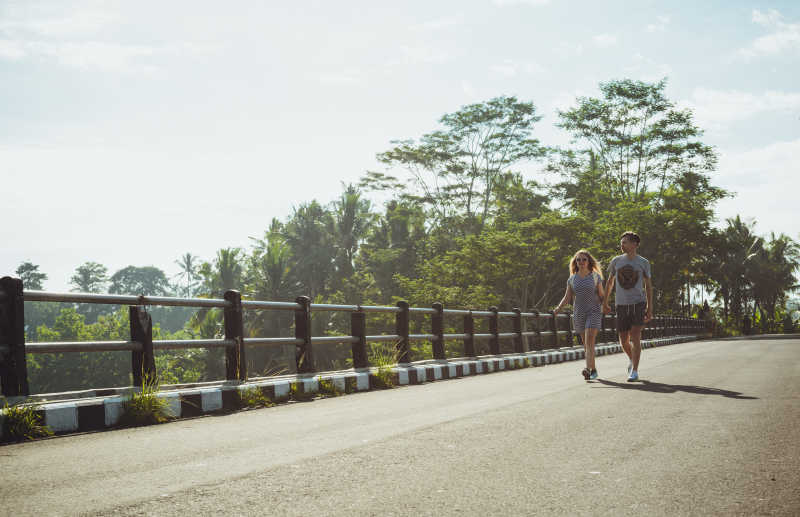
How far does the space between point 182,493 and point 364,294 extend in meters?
46.5

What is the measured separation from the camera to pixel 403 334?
42.3 feet

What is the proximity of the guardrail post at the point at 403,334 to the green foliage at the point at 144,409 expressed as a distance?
6091 mm

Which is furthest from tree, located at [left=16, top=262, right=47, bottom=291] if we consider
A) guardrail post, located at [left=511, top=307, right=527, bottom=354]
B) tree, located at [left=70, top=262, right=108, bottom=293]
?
guardrail post, located at [left=511, top=307, right=527, bottom=354]

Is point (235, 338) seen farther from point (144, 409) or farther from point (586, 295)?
point (586, 295)

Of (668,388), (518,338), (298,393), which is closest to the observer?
(668,388)

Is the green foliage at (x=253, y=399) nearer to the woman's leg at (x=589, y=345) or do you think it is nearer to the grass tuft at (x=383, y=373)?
the grass tuft at (x=383, y=373)

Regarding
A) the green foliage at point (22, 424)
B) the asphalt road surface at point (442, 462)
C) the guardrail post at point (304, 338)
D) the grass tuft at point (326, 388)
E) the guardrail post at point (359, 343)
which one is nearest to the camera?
the asphalt road surface at point (442, 462)

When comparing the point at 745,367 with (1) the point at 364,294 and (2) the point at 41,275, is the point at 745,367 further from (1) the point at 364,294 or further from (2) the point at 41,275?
(2) the point at 41,275

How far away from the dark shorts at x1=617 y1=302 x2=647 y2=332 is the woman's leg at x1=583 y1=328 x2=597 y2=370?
1.33 feet

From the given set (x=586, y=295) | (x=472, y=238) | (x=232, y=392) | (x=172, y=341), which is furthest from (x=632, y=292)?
(x=472, y=238)

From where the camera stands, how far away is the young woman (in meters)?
10.4

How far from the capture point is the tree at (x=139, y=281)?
133 metres

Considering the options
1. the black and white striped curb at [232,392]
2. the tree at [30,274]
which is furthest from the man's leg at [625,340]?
the tree at [30,274]

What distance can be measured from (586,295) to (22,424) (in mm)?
7269
